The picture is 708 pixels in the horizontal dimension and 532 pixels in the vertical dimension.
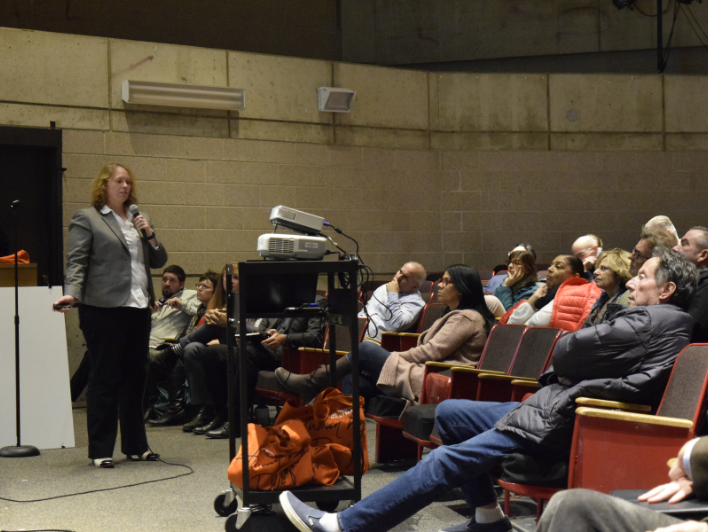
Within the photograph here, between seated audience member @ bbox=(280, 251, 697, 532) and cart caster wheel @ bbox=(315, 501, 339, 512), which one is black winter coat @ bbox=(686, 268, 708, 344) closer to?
seated audience member @ bbox=(280, 251, 697, 532)

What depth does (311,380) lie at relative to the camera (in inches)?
151

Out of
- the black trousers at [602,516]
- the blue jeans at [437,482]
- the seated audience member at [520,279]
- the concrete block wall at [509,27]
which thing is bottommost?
the blue jeans at [437,482]

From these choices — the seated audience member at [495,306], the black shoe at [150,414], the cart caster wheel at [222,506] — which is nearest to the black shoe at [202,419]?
the black shoe at [150,414]

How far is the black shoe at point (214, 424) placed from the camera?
444 centimetres

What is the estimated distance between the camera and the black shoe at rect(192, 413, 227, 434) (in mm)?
4438

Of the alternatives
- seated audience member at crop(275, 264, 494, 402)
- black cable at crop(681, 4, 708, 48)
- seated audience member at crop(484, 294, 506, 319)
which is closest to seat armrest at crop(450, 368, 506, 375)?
seated audience member at crop(275, 264, 494, 402)

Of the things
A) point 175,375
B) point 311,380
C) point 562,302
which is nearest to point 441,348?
point 311,380

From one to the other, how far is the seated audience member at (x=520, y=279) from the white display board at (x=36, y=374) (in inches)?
102

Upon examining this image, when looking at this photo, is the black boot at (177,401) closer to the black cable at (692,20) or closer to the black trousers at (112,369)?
the black trousers at (112,369)

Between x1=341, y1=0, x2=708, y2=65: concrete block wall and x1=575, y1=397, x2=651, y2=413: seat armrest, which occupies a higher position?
x1=341, y1=0, x2=708, y2=65: concrete block wall

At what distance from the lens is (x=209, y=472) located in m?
3.46

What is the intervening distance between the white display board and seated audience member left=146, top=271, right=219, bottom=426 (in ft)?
2.99

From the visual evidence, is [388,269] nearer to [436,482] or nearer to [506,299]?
[506,299]

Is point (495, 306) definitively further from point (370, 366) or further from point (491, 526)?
point (491, 526)
